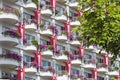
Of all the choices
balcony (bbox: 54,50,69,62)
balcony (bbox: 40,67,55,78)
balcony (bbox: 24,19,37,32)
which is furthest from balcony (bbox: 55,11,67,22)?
balcony (bbox: 40,67,55,78)

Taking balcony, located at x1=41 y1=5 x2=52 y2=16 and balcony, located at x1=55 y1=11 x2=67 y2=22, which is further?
balcony, located at x1=55 y1=11 x2=67 y2=22

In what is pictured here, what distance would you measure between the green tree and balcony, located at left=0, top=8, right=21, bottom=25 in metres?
25.6

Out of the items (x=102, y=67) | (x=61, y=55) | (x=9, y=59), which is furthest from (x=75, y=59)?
(x=9, y=59)

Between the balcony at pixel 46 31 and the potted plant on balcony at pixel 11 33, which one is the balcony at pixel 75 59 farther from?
the potted plant on balcony at pixel 11 33

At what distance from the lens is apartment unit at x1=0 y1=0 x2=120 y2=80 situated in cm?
5194

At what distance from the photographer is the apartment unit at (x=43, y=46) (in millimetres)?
51938

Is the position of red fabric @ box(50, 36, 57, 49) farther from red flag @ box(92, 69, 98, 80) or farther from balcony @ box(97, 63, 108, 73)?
balcony @ box(97, 63, 108, 73)

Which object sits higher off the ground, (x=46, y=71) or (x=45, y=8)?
(x=45, y=8)

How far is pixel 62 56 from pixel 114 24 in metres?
36.6

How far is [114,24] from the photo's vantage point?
25.2m

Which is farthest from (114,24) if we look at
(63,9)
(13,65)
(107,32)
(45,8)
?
(63,9)

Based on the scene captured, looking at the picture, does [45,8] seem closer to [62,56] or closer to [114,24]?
[62,56]

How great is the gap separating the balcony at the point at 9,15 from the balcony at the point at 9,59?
11.7ft

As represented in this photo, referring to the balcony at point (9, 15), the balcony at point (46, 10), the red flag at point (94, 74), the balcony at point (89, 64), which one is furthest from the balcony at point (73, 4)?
the balcony at point (9, 15)
